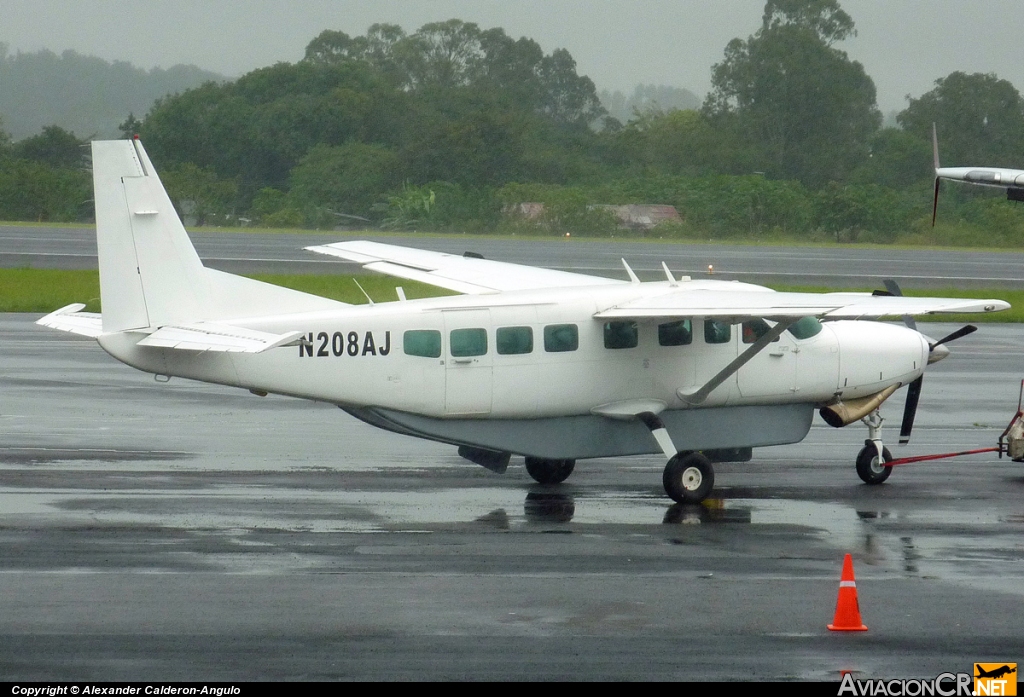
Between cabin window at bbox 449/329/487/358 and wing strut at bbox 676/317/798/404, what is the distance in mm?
2230

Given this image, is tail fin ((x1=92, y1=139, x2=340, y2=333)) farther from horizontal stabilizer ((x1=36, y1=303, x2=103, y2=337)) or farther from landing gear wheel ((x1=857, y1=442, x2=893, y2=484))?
landing gear wheel ((x1=857, y1=442, x2=893, y2=484))

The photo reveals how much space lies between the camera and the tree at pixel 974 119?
75.3 m

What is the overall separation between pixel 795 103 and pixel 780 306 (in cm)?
6999

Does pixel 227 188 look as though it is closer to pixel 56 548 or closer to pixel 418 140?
pixel 418 140

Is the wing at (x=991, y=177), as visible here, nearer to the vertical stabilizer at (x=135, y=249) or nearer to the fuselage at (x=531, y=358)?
the fuselage at (x=531, y=358)

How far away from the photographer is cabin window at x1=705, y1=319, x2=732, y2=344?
14039mm

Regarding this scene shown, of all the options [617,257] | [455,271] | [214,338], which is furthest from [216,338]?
[617,257]

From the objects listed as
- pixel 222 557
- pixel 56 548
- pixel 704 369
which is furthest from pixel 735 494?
pixel 56 548

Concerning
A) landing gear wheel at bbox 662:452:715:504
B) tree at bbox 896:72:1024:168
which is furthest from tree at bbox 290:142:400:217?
landing gear wheel at bbox 662:452:715:504

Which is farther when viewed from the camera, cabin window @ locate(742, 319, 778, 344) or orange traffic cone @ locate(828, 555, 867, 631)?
cabin window @ locate(742, 319, 778, 344)

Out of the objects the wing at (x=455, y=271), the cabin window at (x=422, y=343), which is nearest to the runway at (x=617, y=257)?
the wing at (x=455, y=271)

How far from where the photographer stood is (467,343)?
13383 mm

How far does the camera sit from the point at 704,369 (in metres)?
14.0

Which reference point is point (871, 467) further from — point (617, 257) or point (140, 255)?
point (617, 257)
